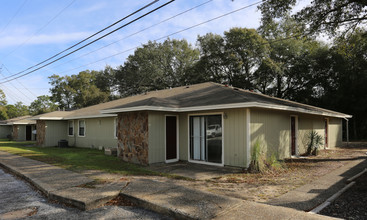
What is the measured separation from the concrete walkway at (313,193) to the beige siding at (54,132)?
18106 mm

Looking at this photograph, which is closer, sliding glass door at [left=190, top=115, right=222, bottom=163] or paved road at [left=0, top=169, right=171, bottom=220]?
paved road at [left=0, top=169, right=171, bottom=220]

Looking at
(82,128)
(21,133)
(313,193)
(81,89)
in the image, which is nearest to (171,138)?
(313,193)

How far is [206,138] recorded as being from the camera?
31.2 ft

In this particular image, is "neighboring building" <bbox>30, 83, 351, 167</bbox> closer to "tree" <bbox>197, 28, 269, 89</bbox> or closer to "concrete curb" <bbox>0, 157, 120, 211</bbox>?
"concrete curb" <bbox>0, 157, 120, 211</bbox>

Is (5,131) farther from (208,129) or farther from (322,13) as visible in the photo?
(322,13)

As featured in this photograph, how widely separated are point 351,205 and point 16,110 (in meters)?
67.3

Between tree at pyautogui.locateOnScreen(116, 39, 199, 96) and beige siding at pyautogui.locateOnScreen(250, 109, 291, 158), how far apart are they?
22.2 metres

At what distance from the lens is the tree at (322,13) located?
32.8ft

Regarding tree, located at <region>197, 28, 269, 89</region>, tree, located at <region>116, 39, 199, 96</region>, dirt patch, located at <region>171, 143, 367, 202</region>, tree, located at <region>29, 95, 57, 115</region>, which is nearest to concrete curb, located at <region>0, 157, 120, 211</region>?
dirt patch, located at <region>171, 143, 367, 202</region>

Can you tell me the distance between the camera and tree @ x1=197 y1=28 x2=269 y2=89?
87.5ft

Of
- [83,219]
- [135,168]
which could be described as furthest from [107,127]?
[83,219]

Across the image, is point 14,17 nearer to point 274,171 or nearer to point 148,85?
point 274,171

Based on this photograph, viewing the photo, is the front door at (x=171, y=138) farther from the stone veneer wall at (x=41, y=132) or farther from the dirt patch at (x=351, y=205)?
the stone veneer wall at (x=41, y=132)

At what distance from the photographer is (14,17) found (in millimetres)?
12984
